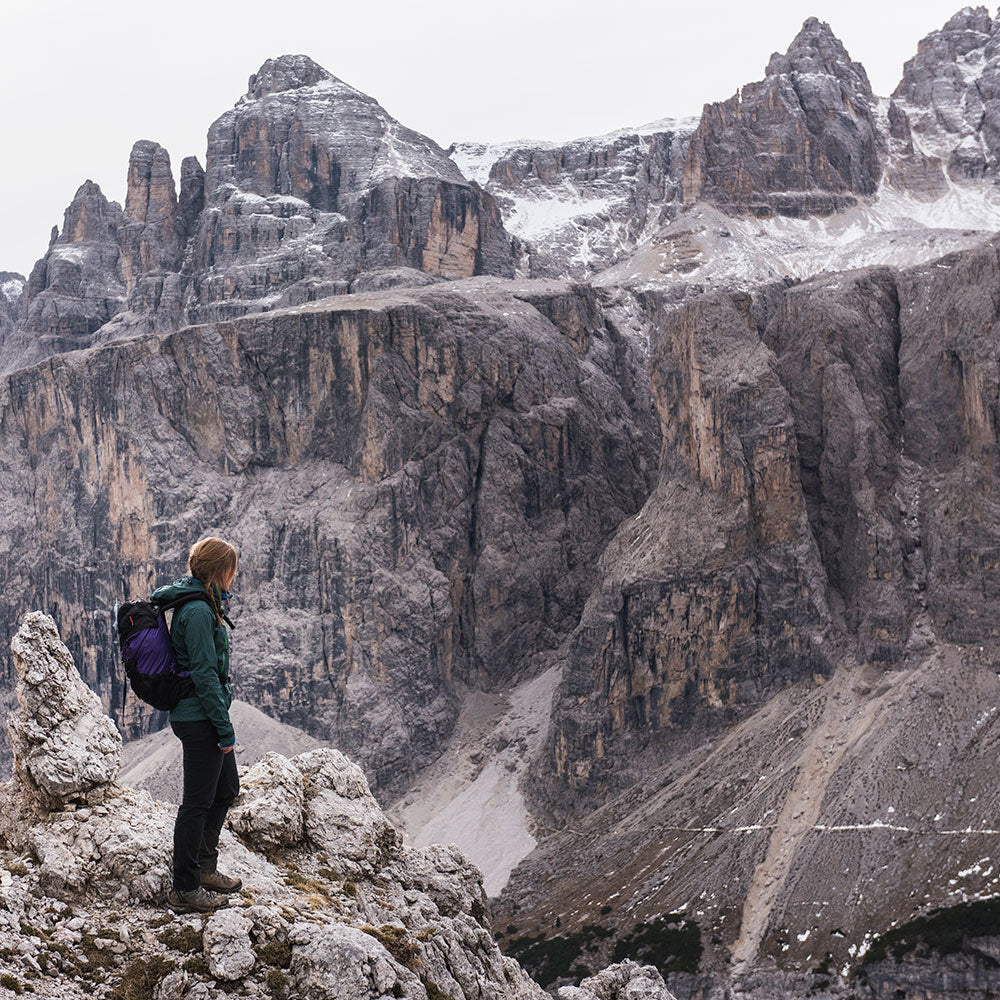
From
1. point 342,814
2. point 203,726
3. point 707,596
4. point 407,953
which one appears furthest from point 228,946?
point 707,596

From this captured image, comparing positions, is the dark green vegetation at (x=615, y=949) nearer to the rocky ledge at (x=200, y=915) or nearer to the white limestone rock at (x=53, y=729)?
the rocky ledge at (x=200, y=915)

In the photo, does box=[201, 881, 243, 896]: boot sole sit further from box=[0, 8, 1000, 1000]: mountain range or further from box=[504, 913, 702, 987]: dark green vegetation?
box=[504, 913, 702, 987]: dark green vegetation

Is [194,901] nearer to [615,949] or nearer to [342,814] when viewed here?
[342,814]

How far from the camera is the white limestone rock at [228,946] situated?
1589 centimetres

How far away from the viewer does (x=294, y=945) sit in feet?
54.9

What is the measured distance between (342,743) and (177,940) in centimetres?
16653

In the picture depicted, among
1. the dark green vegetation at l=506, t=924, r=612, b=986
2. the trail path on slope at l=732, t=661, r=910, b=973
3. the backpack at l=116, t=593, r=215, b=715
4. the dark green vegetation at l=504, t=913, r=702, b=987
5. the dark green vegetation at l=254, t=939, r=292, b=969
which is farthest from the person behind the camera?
the dark green vegetation at l=506, t=924, r=612, b=986

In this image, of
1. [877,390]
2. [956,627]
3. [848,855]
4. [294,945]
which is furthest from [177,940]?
[877,390]

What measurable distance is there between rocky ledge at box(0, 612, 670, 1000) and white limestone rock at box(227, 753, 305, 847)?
3cm

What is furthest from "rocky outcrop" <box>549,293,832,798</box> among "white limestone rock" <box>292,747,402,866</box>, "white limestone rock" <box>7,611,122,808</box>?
"white limestone rock" <box>7,611,122,808</box>

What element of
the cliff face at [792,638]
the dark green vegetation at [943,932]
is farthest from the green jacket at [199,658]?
the cliff face at [792,638]

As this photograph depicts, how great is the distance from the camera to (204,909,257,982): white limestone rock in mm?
15891

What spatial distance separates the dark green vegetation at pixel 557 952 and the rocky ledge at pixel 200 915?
104 m

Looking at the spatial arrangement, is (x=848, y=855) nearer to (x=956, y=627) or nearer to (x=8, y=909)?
(x=956, y=627)
